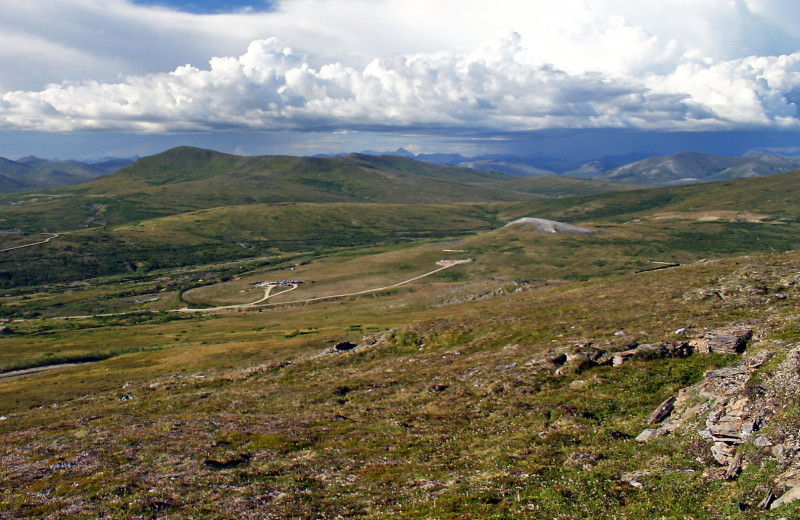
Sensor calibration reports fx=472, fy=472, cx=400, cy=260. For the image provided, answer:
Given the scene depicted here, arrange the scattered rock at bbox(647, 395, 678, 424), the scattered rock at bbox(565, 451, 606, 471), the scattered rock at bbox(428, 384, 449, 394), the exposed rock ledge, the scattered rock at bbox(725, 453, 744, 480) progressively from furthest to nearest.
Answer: the scattered rock at bbox(428, 384, 449, 394) < the scattered rock at bbox(647, 395, 678, 424) < the scattered rock at bbox(565, 451, 606, 471) < the scattered rock at bbox(725, 453, 744, 480) < the exposed rock ledge

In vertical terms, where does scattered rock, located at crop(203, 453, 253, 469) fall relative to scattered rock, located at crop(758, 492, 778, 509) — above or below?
below

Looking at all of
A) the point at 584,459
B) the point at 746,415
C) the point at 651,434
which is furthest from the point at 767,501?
the point at 651,434

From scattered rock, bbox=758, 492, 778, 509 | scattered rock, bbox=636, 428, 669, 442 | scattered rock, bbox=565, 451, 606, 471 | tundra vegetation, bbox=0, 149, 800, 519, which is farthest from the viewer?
scattered rock, bbox=636, 428, 669, 442

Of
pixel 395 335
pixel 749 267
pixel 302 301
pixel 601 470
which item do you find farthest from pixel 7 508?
pixel 302 301

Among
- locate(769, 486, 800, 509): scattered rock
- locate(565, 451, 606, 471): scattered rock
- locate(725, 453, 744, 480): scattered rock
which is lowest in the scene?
locate(565, 451, 606, 471): scattered rock

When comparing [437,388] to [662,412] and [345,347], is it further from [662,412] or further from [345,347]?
[345,347]


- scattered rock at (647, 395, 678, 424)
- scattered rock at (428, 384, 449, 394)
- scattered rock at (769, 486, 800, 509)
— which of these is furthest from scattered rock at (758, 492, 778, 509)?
scattered rock at (428, 384, 449, 394)

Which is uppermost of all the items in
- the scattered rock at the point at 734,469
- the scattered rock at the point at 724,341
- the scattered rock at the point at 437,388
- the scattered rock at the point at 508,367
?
the scattered rock at the point at 734,469

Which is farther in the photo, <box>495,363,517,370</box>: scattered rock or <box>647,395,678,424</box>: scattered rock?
<box>495,363,517,370</box>: scattered rock

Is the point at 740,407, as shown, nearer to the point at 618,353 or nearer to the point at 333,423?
the point at 618,353

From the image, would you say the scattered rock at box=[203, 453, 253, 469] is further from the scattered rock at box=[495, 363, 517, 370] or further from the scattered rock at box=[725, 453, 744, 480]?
the scattered rock at box=[725, 453, 744, 480]

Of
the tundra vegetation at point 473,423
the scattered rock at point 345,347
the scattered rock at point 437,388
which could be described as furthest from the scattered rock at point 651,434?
the scattered rock at point 345,347

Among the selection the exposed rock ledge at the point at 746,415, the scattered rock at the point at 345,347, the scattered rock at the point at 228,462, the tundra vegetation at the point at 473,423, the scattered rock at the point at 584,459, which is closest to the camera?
the exposed rock ledge at the point at 746,415

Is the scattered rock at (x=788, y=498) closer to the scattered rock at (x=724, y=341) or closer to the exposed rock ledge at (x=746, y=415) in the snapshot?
the exposed rock ledge at (x=746, y=415)
